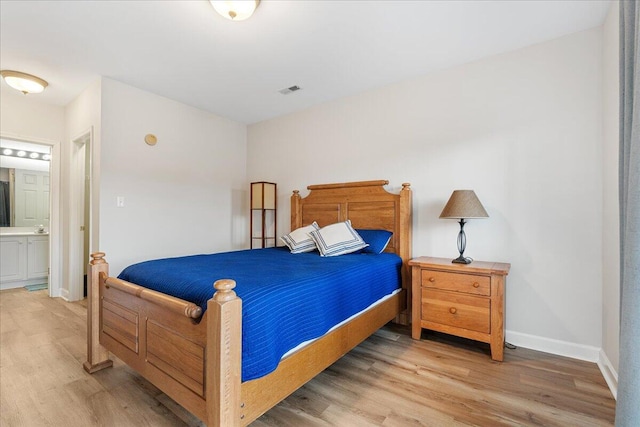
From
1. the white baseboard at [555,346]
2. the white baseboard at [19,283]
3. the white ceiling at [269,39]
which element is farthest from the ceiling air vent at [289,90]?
the white baseboard at [19,283]

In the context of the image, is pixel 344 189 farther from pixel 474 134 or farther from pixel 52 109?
pixel 52 109

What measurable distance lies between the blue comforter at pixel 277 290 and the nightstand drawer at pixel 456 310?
0.39 meters

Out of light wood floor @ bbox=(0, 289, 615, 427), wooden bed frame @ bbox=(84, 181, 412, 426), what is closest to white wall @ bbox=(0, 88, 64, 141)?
light wood floor @ bbox=(0, 289, 615, 427)

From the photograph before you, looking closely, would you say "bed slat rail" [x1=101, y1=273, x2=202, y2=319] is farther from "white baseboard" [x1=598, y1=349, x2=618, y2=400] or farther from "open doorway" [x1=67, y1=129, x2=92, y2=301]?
"open doorway" [x1=67, y1=129, x2=92, y2=301]

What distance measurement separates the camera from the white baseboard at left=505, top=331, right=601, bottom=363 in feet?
7.09

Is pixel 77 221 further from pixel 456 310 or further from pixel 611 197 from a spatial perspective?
pixel 611 197

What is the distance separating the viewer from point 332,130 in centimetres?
358

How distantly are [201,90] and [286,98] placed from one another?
97 cm

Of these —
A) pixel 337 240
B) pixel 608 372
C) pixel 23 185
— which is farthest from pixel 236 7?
pixel 23 185

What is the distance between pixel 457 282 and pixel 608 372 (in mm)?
1010

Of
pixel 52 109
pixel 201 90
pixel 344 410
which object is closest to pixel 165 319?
pixel 344 410

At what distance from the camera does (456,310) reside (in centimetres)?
231

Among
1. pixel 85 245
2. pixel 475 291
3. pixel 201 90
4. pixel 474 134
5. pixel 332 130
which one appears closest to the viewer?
pixel 475 291

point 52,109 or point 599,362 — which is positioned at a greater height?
point 52,109
